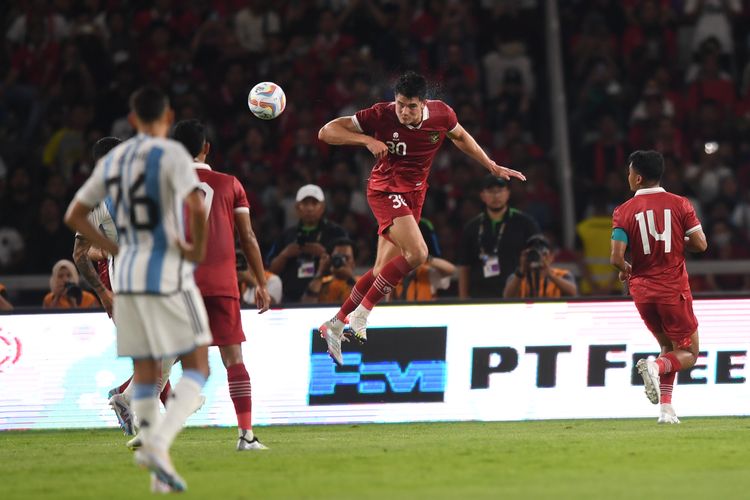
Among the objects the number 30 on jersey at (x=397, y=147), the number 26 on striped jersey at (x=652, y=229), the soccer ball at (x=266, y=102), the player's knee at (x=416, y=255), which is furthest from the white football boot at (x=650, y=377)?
the soccer ball at (x=266, y=102)

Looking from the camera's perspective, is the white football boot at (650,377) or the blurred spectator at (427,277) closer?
the white football boot at (650,377)

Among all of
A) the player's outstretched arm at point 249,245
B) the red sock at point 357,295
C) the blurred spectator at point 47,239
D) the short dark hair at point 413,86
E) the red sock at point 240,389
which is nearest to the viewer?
the player's outstretched arm at point 249,245

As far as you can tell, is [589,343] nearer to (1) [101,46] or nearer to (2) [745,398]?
(2) [745,398]

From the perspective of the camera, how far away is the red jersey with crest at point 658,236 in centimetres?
1101

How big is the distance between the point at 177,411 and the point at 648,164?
16.9ft

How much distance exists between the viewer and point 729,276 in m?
17.1

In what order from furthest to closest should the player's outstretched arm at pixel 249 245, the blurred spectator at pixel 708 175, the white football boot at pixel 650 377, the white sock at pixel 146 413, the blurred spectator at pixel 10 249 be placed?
the blurred spectator at pixel 708 175 → the blurred spectator at pixel 10 249 → the white football boot at pixel 650 377 → the player's outstretched arm at pixel 249 245 → the white sock at pixel 146 413

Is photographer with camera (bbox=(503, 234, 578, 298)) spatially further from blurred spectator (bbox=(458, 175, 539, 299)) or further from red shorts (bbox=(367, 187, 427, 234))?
red shorts (bbox=(367, 187, 427, 234))

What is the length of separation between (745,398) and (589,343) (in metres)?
1.56

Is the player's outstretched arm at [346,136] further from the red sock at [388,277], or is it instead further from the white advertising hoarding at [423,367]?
the white advertising hoarding at [423,367]

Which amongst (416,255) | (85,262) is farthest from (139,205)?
(416,255)

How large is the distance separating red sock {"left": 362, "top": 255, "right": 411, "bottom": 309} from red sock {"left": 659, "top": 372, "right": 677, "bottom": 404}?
2411mm

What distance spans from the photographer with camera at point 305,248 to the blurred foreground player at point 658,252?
12.3 feet

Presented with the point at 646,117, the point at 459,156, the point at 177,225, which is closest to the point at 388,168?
the point at 177,225
